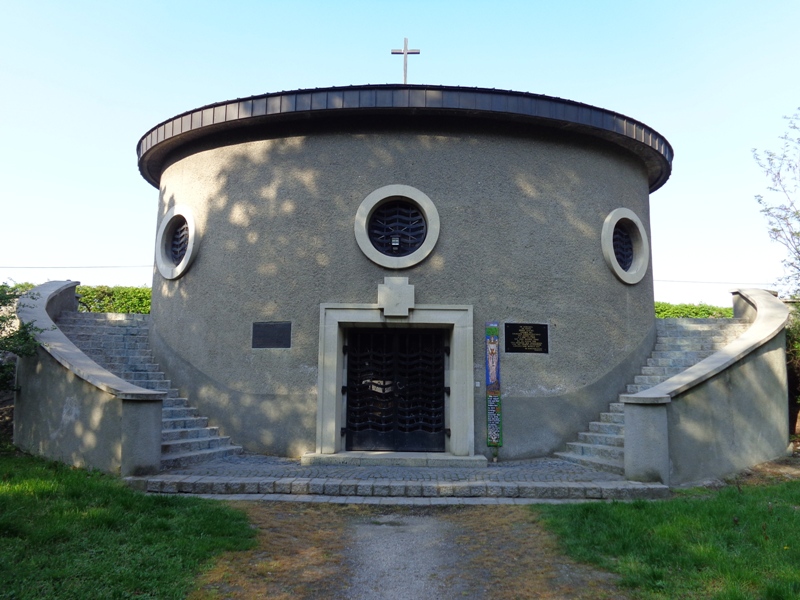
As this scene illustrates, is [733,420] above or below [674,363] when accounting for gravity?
below

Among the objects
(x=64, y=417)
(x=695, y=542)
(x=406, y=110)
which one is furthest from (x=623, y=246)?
(x=64, y=417)

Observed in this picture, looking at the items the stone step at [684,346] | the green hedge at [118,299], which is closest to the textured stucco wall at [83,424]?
the stone step at [684,346]

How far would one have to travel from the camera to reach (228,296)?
987 cm

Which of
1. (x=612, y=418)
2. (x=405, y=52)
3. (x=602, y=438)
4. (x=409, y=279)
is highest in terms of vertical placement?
(x=405, y=52)

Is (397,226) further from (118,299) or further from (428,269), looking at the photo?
(118,299)

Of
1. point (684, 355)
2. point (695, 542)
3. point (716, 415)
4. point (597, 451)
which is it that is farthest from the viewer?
point (684, 355)

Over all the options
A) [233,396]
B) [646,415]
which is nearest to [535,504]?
[646,415]

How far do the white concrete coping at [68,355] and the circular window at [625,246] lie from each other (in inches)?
273

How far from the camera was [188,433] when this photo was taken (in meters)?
9.05

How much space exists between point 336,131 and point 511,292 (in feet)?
11.9

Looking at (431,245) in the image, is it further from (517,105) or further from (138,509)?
(138,509)

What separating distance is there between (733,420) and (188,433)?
743 centimetres

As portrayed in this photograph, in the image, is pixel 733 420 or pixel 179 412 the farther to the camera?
pixel 179 412

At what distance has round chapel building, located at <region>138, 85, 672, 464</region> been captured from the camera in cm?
923
